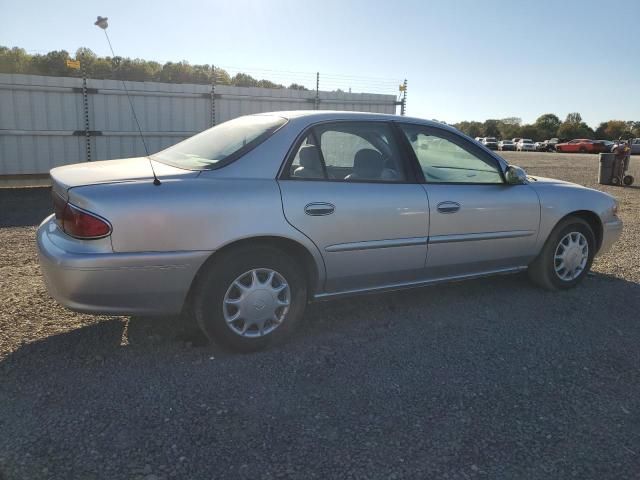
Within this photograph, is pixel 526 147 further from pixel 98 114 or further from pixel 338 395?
pixel 338 395

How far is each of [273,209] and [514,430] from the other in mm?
1823

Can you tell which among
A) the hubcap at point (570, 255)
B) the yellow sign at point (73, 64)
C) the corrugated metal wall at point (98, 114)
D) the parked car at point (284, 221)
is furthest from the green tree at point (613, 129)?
the parked car at point (284, 221)

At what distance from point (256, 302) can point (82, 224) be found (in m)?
1.11

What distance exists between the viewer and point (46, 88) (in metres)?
10.0

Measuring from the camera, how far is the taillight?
2.93 m

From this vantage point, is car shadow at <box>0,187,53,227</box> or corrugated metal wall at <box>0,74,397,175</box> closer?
car shadow at <box>0,187,53,227</box>

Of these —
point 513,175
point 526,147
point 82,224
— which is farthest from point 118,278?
point 526,147

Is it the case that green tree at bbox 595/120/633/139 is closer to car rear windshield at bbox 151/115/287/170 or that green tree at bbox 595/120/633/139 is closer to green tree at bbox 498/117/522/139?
green tree at bbox 498/117/522/139

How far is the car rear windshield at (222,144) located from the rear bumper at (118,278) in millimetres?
696

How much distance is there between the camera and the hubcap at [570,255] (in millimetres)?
4828

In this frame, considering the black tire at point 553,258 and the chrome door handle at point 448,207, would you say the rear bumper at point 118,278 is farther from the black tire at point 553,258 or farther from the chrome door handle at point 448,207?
the black tire at point 553,258

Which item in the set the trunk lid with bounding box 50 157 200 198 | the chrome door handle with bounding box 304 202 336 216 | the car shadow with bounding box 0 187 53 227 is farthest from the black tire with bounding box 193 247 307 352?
the car shadow with bounding box 0 187 53 227

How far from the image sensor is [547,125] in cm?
8081

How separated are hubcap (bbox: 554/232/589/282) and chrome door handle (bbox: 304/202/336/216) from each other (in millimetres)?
2443
